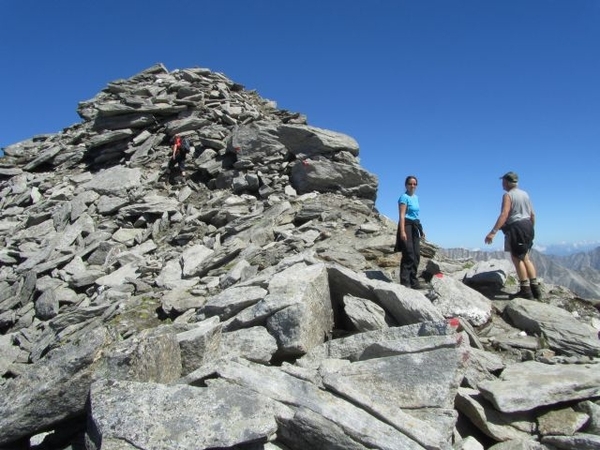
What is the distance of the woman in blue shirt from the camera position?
37.3 ft

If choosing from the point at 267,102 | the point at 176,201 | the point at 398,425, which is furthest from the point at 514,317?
the point at 267,102

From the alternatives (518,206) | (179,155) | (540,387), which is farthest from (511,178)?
(179,155)

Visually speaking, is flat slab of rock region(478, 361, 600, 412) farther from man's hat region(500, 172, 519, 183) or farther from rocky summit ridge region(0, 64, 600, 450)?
man's hat region(500, 172, 519, 183)

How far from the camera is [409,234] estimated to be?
1158cm

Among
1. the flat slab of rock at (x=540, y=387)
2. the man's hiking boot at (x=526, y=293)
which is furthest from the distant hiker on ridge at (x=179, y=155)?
the flat slab of rock at (x=540, y=387)

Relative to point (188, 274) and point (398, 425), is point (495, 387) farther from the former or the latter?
point (188, 274)

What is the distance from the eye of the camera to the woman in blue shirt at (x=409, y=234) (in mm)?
11367

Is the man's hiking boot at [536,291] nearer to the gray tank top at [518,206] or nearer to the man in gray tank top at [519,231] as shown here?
the man in gray tank top at [519,231]

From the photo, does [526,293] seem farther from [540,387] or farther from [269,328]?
[269,328]

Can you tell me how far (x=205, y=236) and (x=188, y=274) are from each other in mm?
3954

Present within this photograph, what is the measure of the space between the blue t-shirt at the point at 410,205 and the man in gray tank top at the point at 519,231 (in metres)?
1.96

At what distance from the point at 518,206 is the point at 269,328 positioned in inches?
293

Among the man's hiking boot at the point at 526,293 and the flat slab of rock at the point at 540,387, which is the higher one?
the man's hiking boot at the point at 526,293

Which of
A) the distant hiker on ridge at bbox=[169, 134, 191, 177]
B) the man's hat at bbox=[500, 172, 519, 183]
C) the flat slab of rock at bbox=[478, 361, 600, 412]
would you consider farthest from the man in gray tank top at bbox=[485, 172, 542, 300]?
the distant hiker on ridge at bbox=[169, 134, 191, 177]
